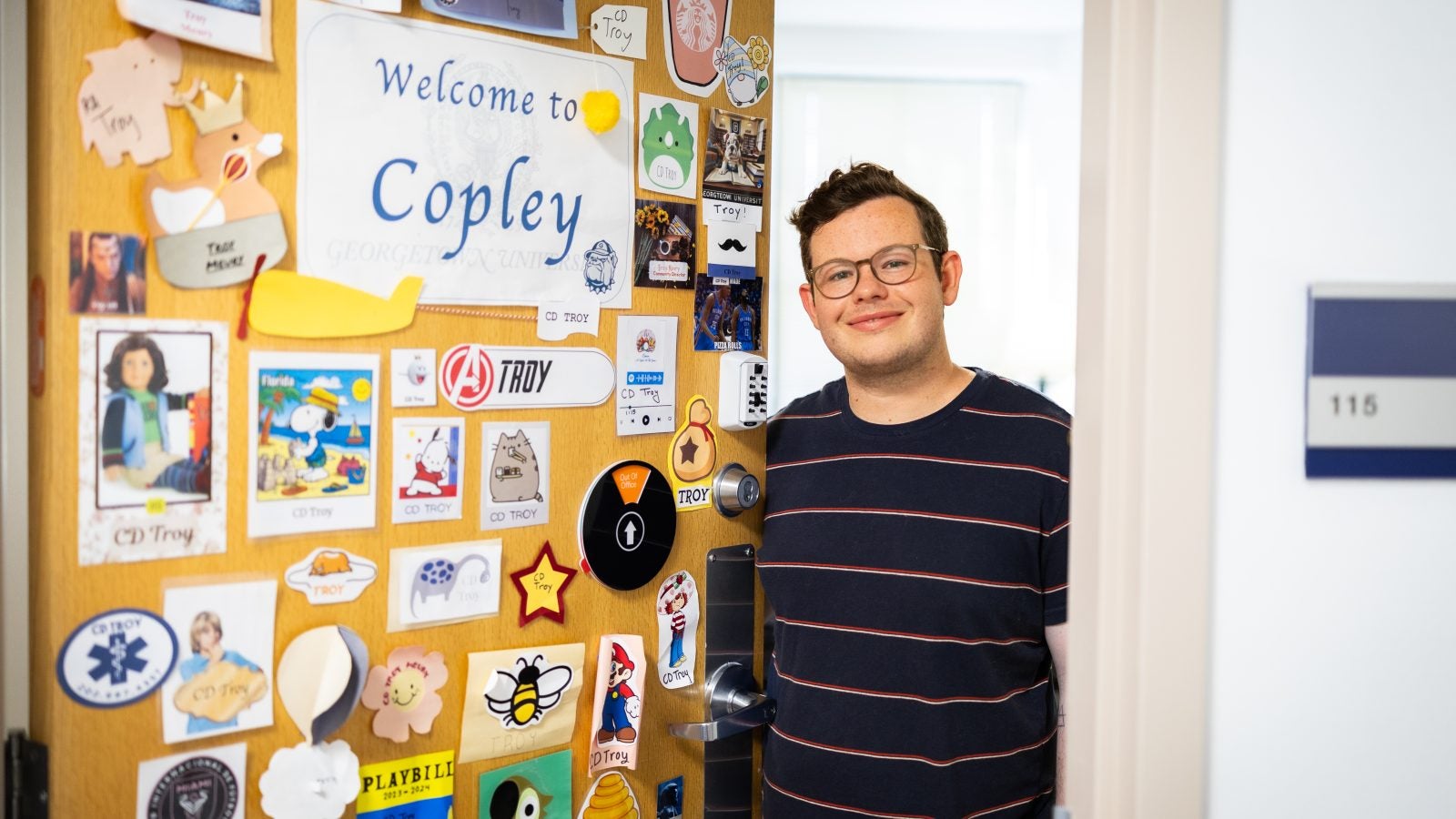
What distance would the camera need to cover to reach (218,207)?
957mm

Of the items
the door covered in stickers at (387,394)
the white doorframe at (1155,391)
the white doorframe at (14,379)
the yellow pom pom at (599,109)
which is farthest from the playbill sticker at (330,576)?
the white doorframe at (1155,391)

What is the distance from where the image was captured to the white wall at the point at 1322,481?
72 cm

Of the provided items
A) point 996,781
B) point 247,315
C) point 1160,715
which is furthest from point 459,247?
point 996,781

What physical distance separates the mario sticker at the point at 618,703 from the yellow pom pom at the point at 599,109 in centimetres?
65

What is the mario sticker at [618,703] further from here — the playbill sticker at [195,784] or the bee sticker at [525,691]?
the playbill sticker at [195,784]

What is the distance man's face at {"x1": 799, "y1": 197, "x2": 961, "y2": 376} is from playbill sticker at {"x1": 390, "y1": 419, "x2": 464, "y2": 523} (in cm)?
63

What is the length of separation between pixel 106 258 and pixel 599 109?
561 mm

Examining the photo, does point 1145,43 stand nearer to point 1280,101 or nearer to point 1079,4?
point 1280,101

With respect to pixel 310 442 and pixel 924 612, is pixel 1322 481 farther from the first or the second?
pixel 310 442

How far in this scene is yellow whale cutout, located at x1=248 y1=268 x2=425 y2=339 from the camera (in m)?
0.98

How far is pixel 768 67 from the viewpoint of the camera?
1416 millimetres

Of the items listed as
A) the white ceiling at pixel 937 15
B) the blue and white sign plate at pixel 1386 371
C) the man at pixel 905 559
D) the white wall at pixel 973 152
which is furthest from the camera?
the white wall at pixel 973 152

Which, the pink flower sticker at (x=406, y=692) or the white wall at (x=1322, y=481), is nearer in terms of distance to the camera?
the white wall at (x=1322, y=481)

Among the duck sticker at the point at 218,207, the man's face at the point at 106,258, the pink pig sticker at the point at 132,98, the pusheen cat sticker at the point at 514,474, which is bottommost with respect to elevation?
the pusheen cat sticker at the point at 514,474
